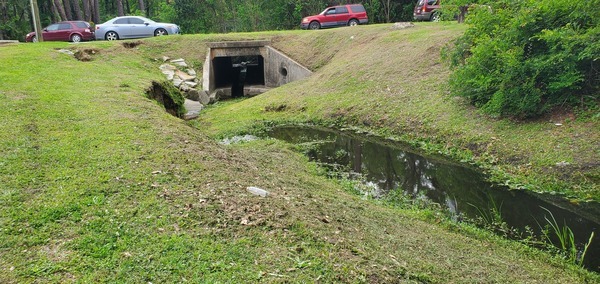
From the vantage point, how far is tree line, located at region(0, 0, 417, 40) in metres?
31.0

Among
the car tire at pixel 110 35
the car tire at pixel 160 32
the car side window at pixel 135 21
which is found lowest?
the car tire at pixel 110 35

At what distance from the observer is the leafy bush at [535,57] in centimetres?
800

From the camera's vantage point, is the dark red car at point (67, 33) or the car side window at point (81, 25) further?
the car side window at point (81, 25)

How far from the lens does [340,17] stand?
25.5 metres

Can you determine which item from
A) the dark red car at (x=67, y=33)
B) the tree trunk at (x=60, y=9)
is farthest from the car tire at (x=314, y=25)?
the tree trunk at (x=60, y=9)

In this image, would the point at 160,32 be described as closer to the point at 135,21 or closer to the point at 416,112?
the point at 135,21

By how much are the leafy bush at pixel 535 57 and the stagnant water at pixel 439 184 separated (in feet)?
7.21

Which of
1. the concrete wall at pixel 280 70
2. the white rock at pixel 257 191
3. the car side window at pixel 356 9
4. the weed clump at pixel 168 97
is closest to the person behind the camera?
the white rock at pixel 257 191

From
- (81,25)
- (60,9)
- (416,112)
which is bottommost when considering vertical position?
(416,112)

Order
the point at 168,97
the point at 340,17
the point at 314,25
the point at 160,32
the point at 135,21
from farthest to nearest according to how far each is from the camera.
A: 1. the point at 314,25
2. the point at 340,17
3. the point at 160,32
4. the point at 135,21
5. the point at 168,97

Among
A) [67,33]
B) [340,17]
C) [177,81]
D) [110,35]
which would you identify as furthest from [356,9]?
[67,33]

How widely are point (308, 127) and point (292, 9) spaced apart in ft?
80.9

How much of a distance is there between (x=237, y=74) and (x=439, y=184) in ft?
69.6

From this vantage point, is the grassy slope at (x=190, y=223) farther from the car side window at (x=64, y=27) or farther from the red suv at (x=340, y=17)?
the red suv at (x=340, y=17)
